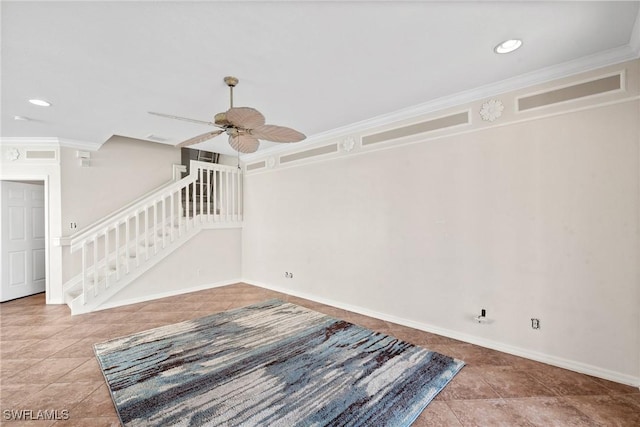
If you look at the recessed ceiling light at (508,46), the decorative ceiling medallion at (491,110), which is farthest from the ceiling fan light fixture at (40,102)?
the decorative ceiling medallion at (491,110)

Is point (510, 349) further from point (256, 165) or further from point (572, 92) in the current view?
point (256, 165)

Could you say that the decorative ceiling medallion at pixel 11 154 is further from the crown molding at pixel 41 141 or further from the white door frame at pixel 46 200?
the white door frame at pixel 46 200

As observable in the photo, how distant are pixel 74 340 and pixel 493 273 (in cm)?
469

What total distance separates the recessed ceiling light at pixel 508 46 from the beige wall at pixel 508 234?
2.52ft

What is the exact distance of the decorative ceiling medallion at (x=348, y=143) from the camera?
4.10 meters

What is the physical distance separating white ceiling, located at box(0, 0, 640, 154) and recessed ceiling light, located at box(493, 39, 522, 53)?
0.21 feet

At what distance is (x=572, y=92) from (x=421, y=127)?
1.39 metres

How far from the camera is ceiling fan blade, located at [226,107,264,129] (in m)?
2.22

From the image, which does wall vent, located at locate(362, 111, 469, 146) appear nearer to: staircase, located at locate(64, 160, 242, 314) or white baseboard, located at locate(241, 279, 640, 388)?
staircase, located at locate(64, 160, 242, 314)

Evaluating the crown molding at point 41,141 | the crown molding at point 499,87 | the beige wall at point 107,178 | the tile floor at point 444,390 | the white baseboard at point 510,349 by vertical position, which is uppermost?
the crown molding at point 499,87

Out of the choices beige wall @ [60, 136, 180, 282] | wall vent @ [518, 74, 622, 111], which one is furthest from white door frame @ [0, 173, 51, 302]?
wall vent @ [518, 74, 622, 111]

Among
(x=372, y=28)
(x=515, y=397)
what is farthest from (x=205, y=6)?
(x=515, y=397)

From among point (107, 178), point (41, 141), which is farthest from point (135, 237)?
point (41, 141)

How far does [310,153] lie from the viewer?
467 cm
